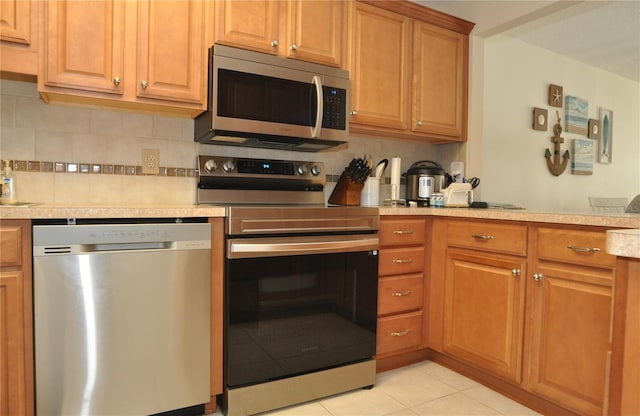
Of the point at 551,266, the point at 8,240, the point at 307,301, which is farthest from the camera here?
the point at 307,301

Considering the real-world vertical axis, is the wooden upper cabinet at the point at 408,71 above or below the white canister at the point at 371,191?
above

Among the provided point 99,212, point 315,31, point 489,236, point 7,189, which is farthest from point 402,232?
point 7,189

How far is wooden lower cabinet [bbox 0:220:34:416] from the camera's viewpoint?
1.41m

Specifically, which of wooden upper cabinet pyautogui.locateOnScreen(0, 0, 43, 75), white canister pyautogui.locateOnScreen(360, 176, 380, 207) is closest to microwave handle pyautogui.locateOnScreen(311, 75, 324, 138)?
white canister pyautogui.locateOnScreen(360, 176, 380, 207)

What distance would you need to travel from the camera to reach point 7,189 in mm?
1767

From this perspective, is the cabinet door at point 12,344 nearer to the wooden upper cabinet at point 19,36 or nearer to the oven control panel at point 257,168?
the wooden upper cabinet at point 19,36

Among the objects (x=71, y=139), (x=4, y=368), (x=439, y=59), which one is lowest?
(x=4, y=368)

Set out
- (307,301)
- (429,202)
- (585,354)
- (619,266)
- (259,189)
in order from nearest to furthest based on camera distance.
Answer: (619,266)
(585,354)
(307,301)
(259,189)
(429,202)

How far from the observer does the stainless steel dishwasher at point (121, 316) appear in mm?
1464

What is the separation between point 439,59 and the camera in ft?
8.94

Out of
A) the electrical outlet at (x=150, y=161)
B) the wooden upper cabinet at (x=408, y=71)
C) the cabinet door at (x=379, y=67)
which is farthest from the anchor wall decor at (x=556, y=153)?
the electrical outlet at (x=150, y=161)

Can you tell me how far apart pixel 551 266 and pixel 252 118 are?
59.4 inches

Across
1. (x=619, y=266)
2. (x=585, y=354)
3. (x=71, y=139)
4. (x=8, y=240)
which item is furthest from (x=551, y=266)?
(x=71, y=139)

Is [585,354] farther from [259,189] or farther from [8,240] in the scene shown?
[8,240]
